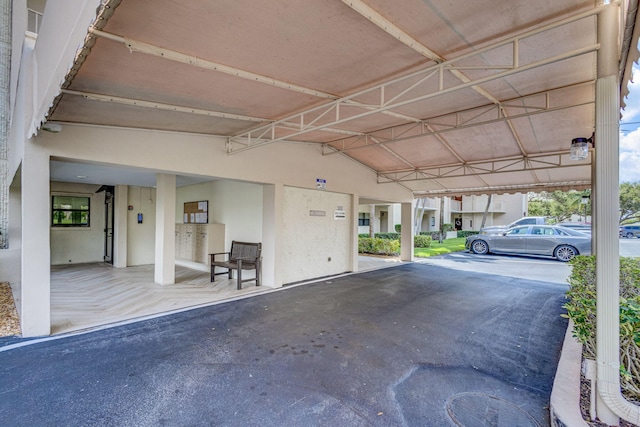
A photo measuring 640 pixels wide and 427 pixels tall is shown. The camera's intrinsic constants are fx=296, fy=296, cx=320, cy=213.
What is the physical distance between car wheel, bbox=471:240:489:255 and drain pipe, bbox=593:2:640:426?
12.4 m

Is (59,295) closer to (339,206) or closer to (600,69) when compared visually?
(339,206)

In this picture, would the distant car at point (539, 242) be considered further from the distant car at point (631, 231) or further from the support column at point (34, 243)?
the support column at point (34, 243)

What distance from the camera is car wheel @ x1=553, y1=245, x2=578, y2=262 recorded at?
11.0m

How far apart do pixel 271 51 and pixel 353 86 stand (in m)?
1.43

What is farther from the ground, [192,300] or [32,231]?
[32,231]

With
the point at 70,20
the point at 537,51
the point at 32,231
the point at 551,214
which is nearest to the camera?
the point at 70,20

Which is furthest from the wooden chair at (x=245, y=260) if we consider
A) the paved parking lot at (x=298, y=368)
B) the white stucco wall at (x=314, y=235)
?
the paved parking lot at (x=298, y=368)

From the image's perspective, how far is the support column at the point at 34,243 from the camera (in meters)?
3.59

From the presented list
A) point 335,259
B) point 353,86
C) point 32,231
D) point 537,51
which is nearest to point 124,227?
point 32,231

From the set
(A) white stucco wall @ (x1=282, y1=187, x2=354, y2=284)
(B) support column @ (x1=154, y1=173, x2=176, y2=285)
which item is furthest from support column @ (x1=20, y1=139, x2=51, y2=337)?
(A) white stucco wall @ (x1=282, y1=187, x2=354, y2=284)

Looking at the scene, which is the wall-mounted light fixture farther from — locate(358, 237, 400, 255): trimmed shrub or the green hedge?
locate(358, 237, 400, 255): trimmed shrub

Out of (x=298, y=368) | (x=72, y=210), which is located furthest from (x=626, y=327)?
(x=72, y=210)

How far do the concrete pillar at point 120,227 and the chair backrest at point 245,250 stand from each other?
3.94 metres

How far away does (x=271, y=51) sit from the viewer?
9.55 ft
